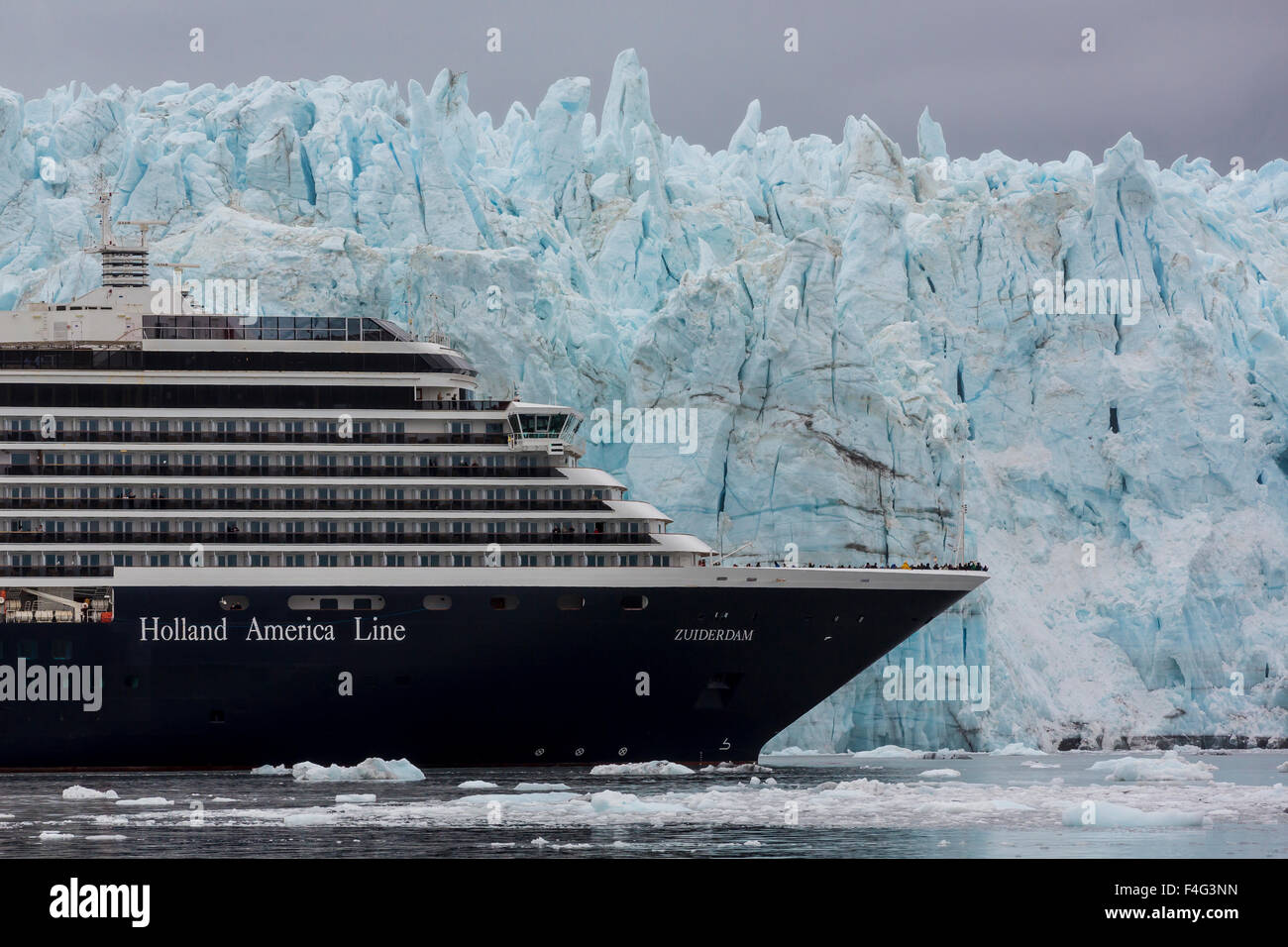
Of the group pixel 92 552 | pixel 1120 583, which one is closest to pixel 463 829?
pixel 92 552

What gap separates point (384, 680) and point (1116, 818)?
576 inches

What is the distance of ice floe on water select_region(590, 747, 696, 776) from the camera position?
34.7 meters

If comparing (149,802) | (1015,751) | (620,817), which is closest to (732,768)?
(620,817)

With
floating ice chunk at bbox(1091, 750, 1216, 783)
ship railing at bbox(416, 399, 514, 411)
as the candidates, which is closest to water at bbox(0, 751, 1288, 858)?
floating ice chunk at bbox(1091, 750, 1216, 783)

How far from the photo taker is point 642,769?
34.9m

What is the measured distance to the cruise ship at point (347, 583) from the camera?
115ft

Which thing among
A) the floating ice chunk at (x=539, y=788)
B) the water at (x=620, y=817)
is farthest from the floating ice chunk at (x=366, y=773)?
the floating ice chunk at (x=539, y=788)

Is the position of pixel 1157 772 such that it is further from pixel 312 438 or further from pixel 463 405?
pixel 312 438

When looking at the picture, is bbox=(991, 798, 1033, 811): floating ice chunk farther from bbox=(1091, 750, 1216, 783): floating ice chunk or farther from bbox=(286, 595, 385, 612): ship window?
bbox=(286, 595, 385, 612): ship window

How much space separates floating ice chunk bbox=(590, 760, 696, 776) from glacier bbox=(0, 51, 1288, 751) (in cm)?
1358

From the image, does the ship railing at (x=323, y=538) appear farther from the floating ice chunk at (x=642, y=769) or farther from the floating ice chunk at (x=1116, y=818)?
the floating ice chunk at (x=1116, y=818)

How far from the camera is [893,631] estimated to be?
37.3 metres

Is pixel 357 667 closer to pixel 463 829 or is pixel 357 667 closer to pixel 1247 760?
pixel 463 829

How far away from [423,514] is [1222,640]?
26.7 meters
